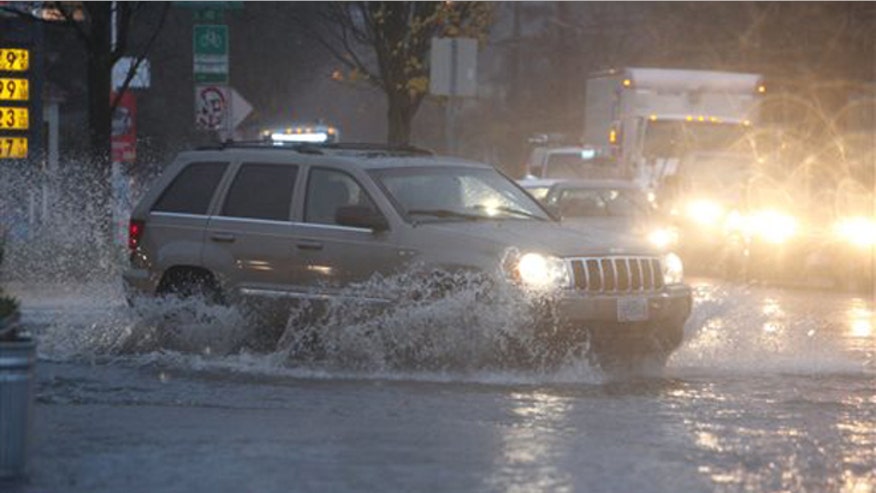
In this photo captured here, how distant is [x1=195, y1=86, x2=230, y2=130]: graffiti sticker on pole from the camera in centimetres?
2366

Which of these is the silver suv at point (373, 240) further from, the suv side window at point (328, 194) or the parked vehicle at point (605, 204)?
the parked vehicle at point (605, 204)

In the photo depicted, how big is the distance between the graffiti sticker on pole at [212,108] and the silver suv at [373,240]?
9.83 metres

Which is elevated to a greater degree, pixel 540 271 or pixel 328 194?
pixel 328 194

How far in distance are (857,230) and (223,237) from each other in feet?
43.2

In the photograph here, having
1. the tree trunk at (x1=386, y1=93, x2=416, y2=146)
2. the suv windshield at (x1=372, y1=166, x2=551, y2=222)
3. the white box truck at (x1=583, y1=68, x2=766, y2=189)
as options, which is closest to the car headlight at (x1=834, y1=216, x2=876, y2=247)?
the white box truck at (x1=583, y1=68, x2=766, y2=189)

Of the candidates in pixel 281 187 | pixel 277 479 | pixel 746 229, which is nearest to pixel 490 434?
pixel 277 479

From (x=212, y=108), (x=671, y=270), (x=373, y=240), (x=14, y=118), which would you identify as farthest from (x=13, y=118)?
(x=671, y=270)

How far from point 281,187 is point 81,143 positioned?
82.5 feet

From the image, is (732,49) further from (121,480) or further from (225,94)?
(121,480)

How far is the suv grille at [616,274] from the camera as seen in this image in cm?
1171

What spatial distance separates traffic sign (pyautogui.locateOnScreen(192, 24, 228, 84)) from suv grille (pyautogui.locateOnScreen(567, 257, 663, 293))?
12953 millimetres

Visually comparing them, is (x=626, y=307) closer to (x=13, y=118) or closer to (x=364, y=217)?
(x=364, y=217)

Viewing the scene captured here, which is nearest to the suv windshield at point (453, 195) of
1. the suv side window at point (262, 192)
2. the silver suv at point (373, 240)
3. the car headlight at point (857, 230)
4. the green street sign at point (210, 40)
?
the silver suv at point (373, 240)

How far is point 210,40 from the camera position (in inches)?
944
